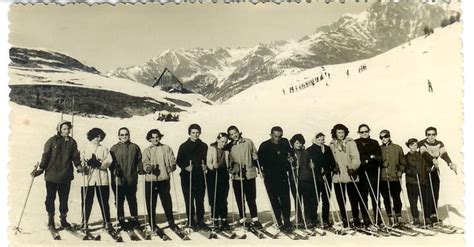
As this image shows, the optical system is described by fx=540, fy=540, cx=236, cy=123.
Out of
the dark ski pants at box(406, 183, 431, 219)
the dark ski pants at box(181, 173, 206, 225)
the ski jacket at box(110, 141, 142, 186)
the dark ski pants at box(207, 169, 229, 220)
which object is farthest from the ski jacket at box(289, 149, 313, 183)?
the ski jacket at box(110, 141, 142, 186)

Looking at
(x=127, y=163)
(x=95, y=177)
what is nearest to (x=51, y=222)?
(x=95, y=177)

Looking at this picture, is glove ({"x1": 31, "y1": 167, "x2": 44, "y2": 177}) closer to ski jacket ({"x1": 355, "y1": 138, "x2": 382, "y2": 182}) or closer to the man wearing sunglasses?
ski jacket ({"x1": 355, "y1": 138, "x2": 382, "y2": 182})

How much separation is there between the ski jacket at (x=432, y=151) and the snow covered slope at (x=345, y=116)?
6cm

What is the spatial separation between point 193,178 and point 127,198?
2.36ft

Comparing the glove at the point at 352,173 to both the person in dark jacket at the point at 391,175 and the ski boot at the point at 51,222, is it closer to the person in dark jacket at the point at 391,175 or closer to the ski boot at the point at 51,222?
the person in dark jacket at the point at 391,175

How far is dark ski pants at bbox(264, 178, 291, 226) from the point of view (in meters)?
5.64

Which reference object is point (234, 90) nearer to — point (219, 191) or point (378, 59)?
point (219, 191)

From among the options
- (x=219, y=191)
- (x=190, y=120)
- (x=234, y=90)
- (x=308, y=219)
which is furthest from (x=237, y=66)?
(x=308, y=219)

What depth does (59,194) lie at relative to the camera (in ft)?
18.5

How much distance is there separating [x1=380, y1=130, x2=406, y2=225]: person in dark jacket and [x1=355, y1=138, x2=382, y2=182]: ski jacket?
0.06m

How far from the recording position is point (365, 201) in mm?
5637

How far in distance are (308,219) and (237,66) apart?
1783 millimetres

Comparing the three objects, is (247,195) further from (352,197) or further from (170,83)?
(170,83)

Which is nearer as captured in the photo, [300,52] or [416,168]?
[416,168]
